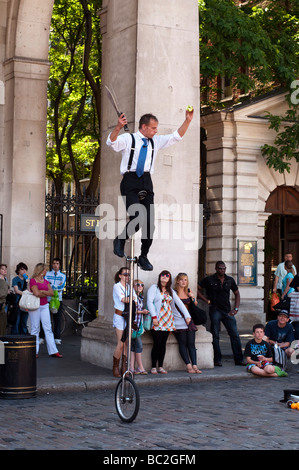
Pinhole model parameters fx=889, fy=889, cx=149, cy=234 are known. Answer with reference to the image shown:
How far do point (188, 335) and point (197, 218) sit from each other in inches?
80.1

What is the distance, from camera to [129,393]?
32.2 feet

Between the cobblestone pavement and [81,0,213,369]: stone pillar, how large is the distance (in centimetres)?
235

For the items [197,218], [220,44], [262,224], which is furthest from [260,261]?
[197,218]

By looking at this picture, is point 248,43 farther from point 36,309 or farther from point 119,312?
point 119,312

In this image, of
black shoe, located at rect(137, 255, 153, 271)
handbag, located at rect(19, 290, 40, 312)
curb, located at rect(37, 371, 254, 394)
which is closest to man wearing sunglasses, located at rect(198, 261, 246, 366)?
curb, located at rect(37, 371, 254, 394)

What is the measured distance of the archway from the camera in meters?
25.9

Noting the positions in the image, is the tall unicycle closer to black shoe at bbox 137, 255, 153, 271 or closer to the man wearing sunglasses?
black shoe at bbox 137, 255, 153, 271

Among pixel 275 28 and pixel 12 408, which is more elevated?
pixel 275 28

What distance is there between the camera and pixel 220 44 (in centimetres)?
2356

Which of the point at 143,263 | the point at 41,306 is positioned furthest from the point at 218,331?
the point at 143,263

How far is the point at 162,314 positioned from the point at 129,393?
4.68 metres

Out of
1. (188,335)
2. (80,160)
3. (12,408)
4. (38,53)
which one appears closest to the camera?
(12,408)

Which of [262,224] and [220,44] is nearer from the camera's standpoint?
[220,44]

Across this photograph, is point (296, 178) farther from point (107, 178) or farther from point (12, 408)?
point (12, 408)
